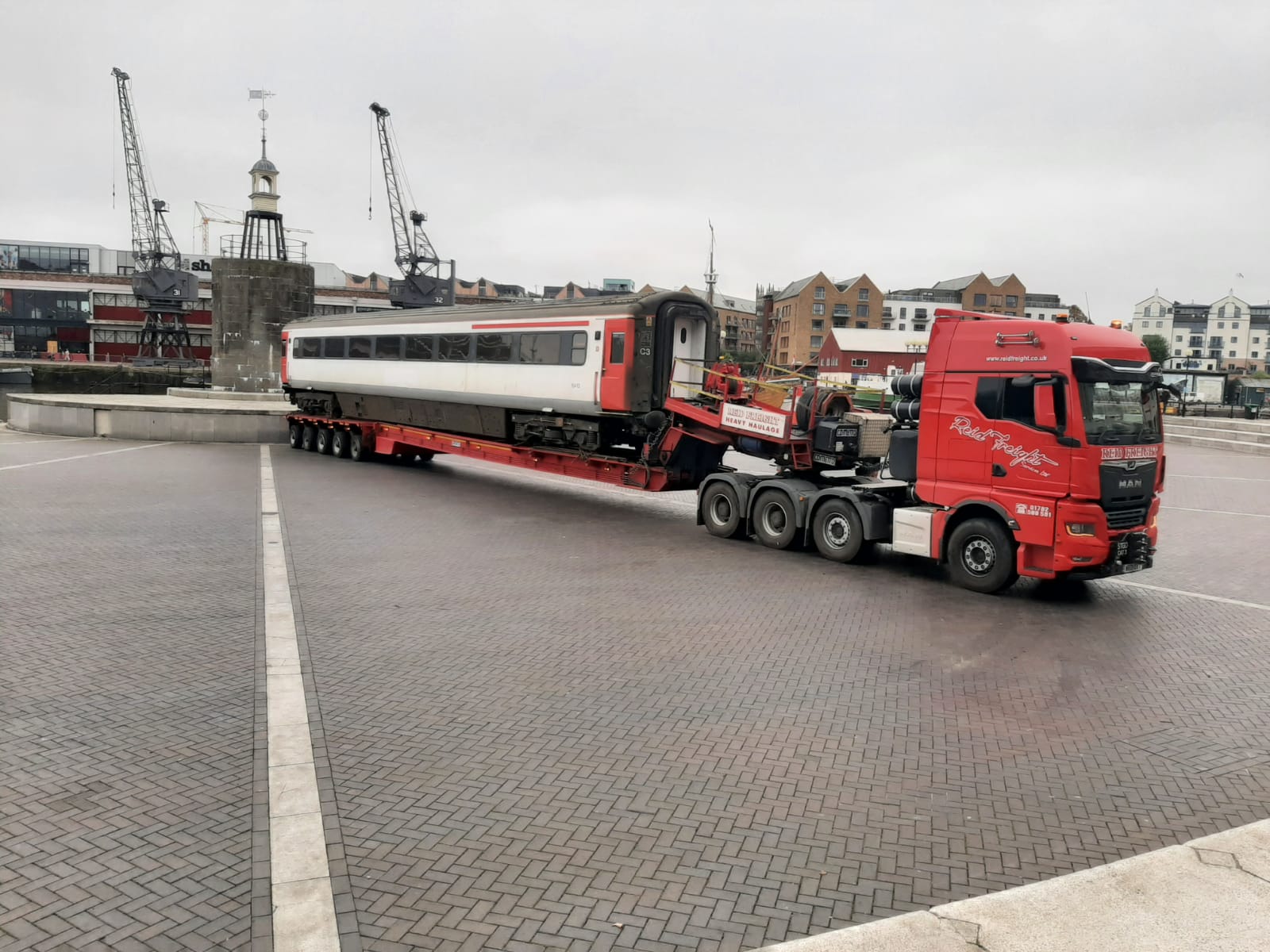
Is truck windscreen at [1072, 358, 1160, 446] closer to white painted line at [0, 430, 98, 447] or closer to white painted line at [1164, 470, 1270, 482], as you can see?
white painted line at [1164, 470, 1270, 482]

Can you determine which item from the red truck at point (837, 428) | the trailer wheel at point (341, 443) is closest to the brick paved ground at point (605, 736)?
the red truck at point (837, 428)

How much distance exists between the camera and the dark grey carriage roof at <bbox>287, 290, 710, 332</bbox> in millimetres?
15633

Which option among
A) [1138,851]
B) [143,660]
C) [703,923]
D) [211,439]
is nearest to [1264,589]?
[1138,851]

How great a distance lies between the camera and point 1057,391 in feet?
34.2

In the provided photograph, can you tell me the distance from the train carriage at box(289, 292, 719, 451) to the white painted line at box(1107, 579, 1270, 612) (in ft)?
23.3

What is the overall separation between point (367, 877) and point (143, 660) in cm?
430

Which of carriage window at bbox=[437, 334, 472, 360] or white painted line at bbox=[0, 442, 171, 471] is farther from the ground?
carriage window at bbox=[437, 334, 472, 360]

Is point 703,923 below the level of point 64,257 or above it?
below

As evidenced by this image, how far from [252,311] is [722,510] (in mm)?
27896

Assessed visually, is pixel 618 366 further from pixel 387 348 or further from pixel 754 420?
pixel 387 348

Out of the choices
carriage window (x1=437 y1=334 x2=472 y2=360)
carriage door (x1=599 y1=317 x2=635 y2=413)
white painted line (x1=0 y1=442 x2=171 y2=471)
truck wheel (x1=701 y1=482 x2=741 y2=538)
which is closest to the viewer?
truck wheel (x1=701 y1=482 x2=741 y2=538)

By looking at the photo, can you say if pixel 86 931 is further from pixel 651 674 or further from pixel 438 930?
pixel 651 674

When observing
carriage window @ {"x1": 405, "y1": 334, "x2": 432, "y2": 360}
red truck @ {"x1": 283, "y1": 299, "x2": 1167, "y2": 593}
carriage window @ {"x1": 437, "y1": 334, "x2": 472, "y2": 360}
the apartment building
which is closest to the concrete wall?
carriage window @ {"x1": 405, "y1": 334, "x2": 432, "y2": 360}

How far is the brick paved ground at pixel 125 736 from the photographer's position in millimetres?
4406
